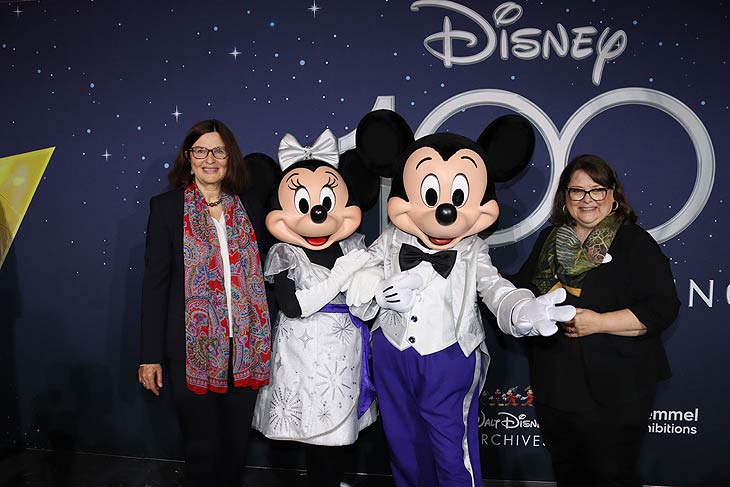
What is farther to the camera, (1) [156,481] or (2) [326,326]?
(1) [156,481]

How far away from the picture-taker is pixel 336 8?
2955 millimetres

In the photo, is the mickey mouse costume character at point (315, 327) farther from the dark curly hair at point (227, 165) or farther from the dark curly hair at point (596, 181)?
the dark curly hair at point (596, 181)

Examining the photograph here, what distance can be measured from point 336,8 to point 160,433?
2372 millimetres

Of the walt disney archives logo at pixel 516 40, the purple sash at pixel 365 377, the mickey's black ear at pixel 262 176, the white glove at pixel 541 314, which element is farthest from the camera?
the walt disney archives logo at pixel 516 40

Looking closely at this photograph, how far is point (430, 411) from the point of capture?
2.27 meters

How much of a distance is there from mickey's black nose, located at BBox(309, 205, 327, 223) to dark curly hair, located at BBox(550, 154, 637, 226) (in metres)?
0.90

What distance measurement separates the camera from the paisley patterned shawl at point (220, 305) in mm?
2289

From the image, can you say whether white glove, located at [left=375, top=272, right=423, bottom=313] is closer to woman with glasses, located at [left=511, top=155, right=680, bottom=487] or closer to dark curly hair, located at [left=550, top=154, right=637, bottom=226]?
woman with glasses, located at [left=511, top=155, right=680, bottom=487]

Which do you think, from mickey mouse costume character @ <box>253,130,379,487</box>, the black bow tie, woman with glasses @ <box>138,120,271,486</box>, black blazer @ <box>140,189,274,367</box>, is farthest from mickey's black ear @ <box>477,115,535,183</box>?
black blazer @ <box>140,189,274,367</box>

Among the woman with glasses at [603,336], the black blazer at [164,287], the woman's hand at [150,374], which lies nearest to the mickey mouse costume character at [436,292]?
the woman with glasses at [603,336]

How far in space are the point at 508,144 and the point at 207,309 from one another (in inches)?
52.4

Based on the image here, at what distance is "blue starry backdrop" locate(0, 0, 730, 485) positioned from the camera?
2832mm

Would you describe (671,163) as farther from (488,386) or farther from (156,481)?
(156,481)

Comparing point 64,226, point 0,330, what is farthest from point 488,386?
point 0,330
